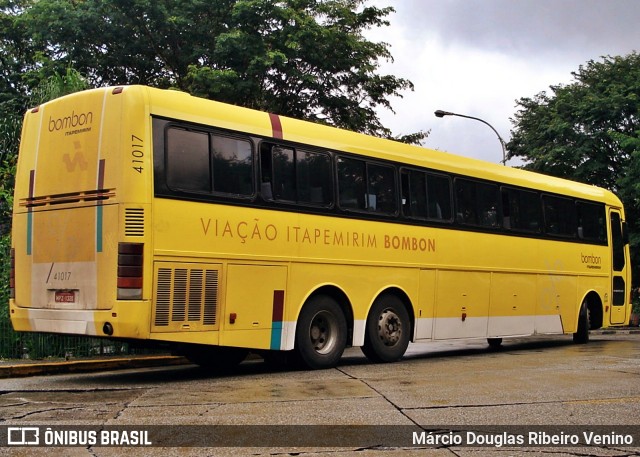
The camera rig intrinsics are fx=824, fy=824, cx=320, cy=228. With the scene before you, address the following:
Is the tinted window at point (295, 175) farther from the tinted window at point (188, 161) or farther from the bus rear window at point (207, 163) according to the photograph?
the tinted window at point (188, 161)

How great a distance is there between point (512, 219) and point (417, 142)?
39.4 ft

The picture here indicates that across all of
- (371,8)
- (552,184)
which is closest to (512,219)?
(552,184)

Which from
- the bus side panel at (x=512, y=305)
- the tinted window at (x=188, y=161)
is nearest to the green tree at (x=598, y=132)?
the bus side panel at (x=512, y=305)

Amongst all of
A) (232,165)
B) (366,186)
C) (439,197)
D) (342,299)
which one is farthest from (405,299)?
(232,165)

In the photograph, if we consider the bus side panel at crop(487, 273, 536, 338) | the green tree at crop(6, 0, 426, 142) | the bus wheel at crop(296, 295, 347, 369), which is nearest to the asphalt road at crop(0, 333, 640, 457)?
the bus wheel at crop(296, 295, 347, 369)

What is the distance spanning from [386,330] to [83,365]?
4.81 meters

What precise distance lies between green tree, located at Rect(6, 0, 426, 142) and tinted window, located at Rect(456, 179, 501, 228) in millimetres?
9625

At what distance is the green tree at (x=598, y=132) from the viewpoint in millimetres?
35438

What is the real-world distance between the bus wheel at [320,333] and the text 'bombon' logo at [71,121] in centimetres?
401

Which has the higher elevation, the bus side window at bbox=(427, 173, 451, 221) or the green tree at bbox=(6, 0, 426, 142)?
the green tree at bbox=(6, 0, 426, 142)

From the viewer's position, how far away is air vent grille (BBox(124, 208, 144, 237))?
9.78 meters

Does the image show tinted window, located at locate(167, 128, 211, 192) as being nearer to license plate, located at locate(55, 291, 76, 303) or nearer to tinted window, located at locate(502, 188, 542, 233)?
license plate, located at locate(55, 291, 76, 303)

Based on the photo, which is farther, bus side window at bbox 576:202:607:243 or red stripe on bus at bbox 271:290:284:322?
bus side window at bbox 576:202:607:243

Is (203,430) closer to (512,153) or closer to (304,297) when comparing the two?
(304,297)
